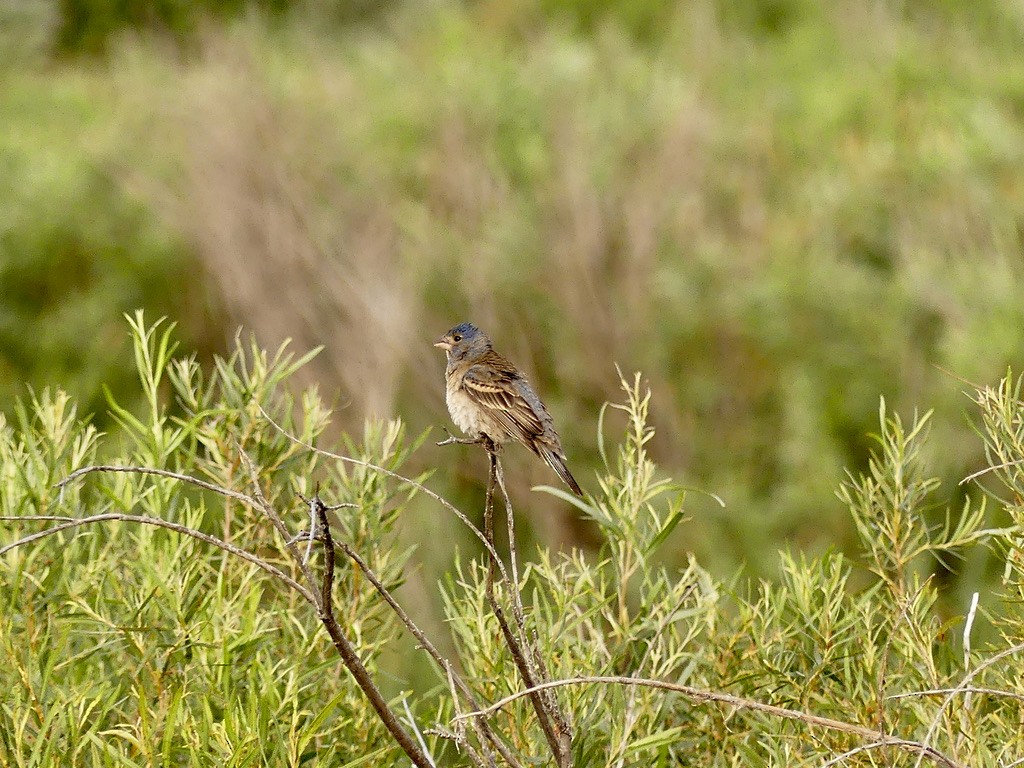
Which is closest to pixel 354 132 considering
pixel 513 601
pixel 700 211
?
pixel 700 211

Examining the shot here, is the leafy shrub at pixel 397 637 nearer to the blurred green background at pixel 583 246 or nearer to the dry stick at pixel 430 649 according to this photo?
the dry stick at pixel 430 649

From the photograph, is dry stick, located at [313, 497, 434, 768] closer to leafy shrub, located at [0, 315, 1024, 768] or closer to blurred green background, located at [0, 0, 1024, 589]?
leafy shrub, located at [0, 315, 1024, 768]

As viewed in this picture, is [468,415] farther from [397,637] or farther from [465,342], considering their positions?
[397,637]

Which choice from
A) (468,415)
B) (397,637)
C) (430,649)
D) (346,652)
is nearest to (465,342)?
(468,415)

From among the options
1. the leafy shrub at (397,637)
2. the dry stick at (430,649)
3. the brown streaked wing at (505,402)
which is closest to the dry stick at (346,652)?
the dry stick at (430,649)

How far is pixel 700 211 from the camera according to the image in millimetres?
9711

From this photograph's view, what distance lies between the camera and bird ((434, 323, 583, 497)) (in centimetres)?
349

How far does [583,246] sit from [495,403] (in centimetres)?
529

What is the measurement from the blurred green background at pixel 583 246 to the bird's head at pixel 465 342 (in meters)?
2.64

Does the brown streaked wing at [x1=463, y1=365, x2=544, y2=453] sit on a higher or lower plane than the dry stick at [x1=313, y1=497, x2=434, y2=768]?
lower

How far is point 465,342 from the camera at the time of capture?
4160mm

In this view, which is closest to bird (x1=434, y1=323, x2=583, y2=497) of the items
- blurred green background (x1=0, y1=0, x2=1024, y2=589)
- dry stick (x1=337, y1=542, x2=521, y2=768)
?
dry stick (x1=337, y1=542, x2=521, y2=768)

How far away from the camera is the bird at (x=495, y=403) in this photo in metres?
3.49

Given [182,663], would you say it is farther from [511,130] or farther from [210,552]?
[511,130]
